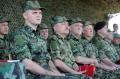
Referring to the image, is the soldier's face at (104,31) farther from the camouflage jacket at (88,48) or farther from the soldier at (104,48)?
the camouflage jacket at (88,48)

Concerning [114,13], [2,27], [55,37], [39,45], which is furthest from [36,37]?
[114,13]

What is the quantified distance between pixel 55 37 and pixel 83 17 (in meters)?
3.21

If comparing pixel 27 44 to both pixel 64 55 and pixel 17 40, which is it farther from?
pixel 64 55

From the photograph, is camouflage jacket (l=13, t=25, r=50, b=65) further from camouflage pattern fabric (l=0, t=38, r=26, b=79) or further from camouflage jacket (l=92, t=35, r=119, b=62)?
camouflage jacket (l=92, t=35, r=119, b=62)

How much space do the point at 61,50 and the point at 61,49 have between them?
1 cm

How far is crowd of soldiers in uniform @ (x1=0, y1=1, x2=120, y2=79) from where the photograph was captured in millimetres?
4547

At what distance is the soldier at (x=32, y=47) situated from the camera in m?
4.53

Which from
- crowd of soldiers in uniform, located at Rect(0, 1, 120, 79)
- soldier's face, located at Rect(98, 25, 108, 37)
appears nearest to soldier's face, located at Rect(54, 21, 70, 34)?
crowd of soldiers in uniform, located at Rect(0, 1, 120, 79)

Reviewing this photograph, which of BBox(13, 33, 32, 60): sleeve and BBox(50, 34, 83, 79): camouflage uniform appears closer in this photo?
BBox(13, 33, 32, 60): sleeve

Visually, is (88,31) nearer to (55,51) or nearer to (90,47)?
(90,47)

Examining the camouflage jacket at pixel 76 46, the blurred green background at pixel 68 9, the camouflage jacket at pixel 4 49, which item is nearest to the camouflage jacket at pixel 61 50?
the camouflage jacket at pixel 76 46

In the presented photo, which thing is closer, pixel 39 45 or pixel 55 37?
pixel 39 45

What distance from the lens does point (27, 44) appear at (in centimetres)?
464

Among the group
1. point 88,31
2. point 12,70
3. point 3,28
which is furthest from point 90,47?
point 12,70
